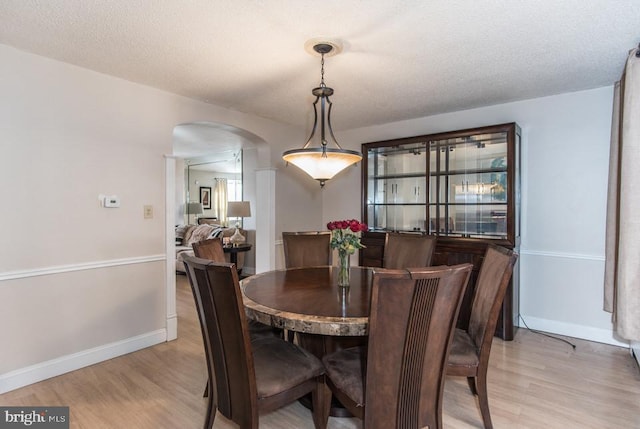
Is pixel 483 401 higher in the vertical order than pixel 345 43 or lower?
lower

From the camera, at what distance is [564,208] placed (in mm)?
3334

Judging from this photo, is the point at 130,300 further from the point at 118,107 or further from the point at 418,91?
the point at 418,91

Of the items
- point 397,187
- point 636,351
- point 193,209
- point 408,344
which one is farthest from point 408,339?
point 193,209

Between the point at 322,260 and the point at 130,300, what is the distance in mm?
1764

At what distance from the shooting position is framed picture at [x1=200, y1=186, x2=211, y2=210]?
8.46 meters

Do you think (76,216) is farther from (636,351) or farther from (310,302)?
(636,351)

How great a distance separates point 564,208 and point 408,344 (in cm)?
291

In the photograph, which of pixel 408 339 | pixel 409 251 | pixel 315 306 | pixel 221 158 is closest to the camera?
pixel 408 339

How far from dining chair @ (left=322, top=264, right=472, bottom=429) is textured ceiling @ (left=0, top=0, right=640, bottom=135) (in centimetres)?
149

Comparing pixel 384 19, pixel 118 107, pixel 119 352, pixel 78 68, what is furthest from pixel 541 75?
pixel 119 352

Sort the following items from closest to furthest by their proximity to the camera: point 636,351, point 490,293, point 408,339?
point 408,339 → point 490,293 → point 636,351

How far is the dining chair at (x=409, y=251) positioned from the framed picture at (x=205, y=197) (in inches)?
251

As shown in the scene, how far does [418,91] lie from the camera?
3.22m

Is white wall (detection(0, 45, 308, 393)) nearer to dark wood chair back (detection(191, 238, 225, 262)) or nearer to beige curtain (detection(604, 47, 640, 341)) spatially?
dark wood chair back (detection(191, 238, 225, 262))
